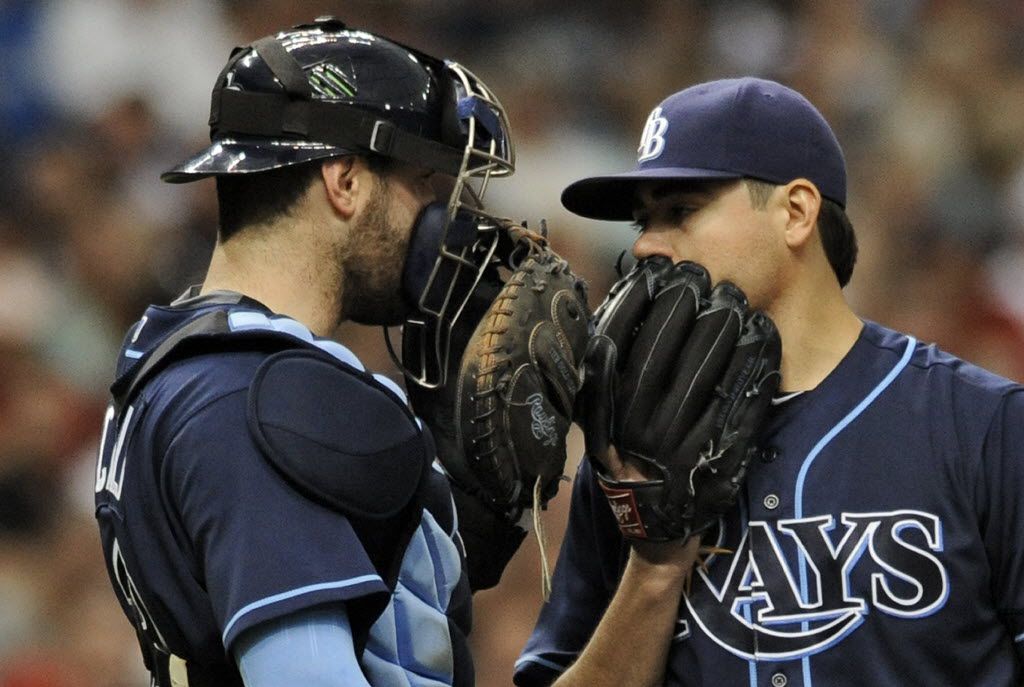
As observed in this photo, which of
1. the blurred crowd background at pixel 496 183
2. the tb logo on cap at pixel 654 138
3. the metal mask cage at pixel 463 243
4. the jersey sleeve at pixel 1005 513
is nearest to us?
the jersey sleeve at pixel 1005 513

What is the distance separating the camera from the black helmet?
2234 millimetres

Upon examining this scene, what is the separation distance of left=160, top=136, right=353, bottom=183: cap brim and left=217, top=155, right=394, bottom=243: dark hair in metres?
0.02

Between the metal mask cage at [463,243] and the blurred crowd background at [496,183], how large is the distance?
2.18 metres

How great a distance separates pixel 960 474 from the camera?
2238mm

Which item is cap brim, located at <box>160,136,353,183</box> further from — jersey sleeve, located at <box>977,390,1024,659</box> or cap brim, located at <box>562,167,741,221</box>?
jersey sleeve, located at <box>977,390,1024,659</box>

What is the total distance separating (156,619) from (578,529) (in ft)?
2.70

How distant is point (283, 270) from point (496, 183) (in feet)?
11.1

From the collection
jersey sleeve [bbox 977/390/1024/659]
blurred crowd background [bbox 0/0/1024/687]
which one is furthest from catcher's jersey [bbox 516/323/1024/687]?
blurred crowd background [bbox 0/0/1024/687]

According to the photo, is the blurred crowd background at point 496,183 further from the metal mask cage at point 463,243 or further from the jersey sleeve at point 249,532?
the jersey sleeve at point 249,532

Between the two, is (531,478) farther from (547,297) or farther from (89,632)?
(89,632)

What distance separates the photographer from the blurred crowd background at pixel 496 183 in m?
5.08

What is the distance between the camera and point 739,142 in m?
2.43

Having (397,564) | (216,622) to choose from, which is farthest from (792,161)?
(216,622)

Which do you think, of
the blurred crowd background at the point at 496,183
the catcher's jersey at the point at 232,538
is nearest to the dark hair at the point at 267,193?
the catcher's jersey at the point at 232,538
